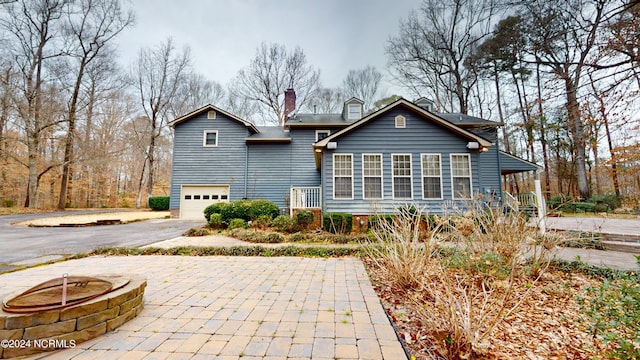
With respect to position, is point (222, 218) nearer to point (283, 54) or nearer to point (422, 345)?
point (422, 345)

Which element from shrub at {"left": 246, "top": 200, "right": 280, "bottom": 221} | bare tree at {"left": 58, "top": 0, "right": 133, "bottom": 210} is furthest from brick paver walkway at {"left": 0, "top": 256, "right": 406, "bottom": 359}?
bare tree at {"left": 58, "top": 0, "right": 133, "bottom": 210}

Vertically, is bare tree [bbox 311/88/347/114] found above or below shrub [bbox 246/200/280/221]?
above

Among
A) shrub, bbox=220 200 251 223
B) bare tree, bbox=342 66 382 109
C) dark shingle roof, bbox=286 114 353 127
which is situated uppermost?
bare tree, bbox=342 66 382 109

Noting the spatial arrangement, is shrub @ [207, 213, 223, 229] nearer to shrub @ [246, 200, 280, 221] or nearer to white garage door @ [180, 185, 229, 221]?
shrub @ [246, 200, 280, 221]

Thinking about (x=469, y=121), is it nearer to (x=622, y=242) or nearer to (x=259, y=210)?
(x=622, y=242)

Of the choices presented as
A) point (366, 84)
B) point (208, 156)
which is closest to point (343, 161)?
point (208, 156)

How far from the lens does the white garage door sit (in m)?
13.3

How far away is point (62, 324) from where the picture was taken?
197cm

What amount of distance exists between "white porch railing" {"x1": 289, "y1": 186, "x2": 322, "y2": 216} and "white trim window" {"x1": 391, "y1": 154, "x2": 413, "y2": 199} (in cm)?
292

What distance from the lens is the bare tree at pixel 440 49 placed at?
16.7 m

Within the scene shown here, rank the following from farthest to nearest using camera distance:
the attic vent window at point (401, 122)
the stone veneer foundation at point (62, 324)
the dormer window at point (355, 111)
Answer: the dormer window at point (355, 111) → the attic vent window at point (401, 122) → the stone veneer foundation at point (62, 324)

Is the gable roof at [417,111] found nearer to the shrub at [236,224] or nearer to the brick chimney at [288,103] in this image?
the shrub at [236,224]

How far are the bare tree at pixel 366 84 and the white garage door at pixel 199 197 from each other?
14737 millimetres

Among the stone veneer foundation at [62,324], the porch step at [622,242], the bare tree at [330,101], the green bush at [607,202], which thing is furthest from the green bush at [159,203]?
the green bush at [607,202]
